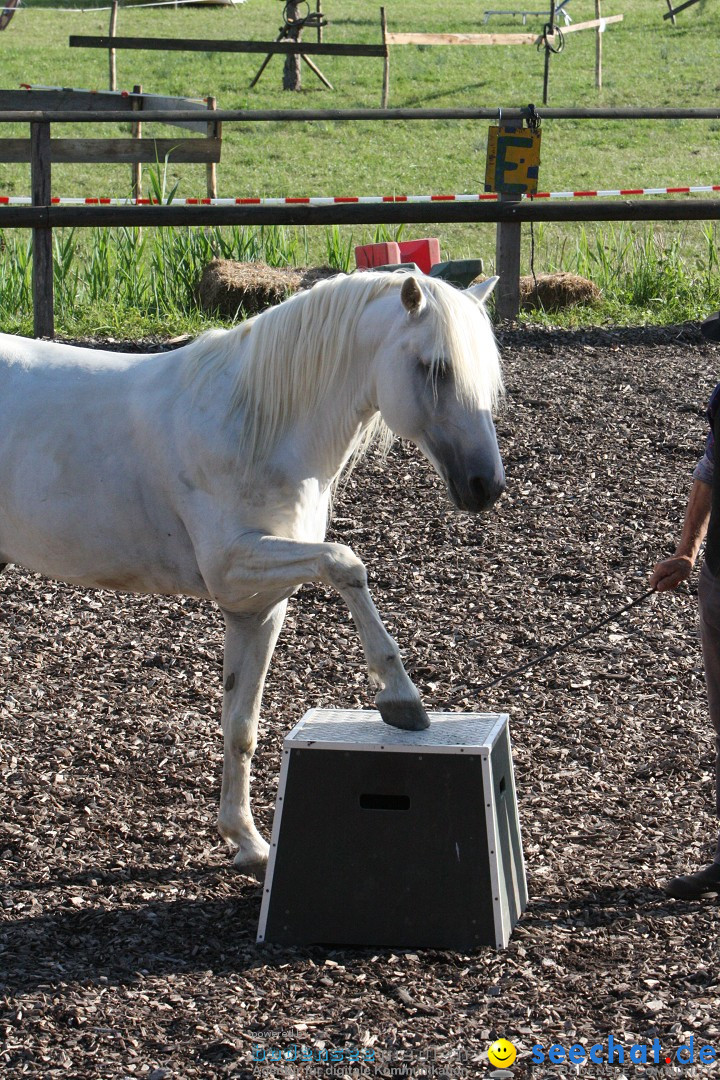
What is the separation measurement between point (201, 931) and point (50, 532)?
1.21 metres

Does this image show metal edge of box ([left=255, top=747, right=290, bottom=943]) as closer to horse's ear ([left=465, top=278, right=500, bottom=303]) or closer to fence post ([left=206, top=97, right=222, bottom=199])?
horse's ear ([left=465, top=278, right=500, bottom=303])

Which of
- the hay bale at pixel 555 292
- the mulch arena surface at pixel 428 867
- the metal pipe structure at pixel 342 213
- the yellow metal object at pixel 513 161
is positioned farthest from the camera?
the hay bale at pixel 555 292

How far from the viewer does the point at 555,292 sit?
10055 mm

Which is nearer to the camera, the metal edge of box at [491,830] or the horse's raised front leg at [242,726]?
the metal edge of box at [491,830]

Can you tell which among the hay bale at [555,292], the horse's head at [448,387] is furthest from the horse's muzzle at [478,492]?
the hay bale at [555,292]

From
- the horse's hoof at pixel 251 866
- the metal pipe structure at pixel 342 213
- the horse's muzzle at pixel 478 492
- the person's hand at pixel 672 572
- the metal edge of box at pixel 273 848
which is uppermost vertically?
the metal pipe structure at pixel 342 213

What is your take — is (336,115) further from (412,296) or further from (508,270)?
(412,296)

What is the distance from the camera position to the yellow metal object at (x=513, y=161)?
9.67 m

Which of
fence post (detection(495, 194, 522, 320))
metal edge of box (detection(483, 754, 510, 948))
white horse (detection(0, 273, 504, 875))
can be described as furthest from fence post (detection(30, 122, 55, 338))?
metal edge of box (detection(483, 754, 510, 948))

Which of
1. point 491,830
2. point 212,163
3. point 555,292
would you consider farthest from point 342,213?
point 491,830

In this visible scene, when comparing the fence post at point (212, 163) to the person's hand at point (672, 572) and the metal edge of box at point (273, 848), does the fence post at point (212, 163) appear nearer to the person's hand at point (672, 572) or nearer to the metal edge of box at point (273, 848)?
the person's hand at point (672, 572)

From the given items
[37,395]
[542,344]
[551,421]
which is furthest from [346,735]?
[542,344]

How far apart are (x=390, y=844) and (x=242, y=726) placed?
687mm

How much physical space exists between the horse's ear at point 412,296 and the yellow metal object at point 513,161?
22.6ft
